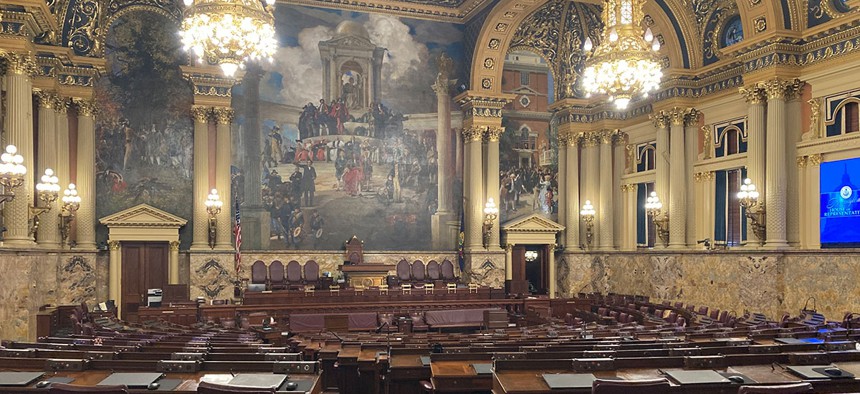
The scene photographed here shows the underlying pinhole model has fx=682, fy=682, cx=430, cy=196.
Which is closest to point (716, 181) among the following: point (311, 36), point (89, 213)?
point (311, 36)

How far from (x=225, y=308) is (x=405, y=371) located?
14.0 m

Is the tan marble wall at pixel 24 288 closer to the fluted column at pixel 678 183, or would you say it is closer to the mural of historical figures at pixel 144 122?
the mural of historical figures at pixel 144 122

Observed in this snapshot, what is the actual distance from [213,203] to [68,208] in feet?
16.2

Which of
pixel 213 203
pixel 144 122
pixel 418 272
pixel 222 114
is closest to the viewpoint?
pixel 213 203

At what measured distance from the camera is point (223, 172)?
27.1m

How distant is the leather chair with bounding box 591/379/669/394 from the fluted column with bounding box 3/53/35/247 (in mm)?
16726

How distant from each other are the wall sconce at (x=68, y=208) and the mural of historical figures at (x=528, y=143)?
57.2 feet

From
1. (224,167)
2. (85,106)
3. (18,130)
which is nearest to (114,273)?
(224,167)

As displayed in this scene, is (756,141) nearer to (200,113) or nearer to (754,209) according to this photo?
(754,209)

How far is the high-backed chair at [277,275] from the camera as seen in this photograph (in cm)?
2696

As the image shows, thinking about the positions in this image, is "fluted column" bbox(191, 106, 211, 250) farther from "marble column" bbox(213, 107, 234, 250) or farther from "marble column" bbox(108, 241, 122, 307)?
"marble column" bbox(108, 241, 122, 307)

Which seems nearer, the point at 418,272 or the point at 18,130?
the point at 18,130

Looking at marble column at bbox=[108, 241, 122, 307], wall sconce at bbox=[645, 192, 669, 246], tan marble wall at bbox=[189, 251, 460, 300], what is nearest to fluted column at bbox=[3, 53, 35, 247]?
marble column at bbox=[108, 241, 122, 307]

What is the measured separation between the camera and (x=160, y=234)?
26406 mm
